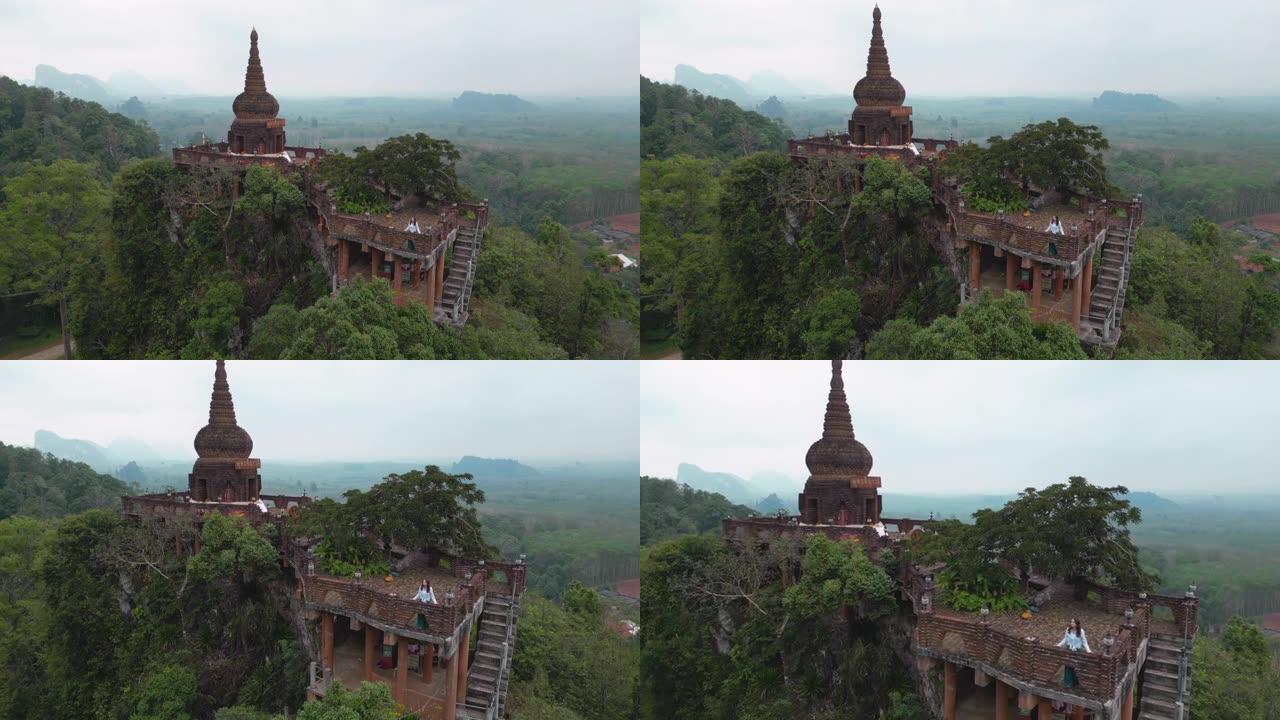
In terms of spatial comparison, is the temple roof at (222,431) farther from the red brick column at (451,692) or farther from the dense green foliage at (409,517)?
the red brick column at (451,692)

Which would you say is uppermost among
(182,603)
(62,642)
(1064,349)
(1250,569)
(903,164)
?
(903,164)

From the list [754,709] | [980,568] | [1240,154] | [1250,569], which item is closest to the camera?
[980,568]

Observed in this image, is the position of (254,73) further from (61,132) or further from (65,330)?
(61,132)

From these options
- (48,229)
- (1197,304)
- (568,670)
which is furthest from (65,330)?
(1197,304)

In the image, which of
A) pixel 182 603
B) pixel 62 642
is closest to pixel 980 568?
pixel 182 603

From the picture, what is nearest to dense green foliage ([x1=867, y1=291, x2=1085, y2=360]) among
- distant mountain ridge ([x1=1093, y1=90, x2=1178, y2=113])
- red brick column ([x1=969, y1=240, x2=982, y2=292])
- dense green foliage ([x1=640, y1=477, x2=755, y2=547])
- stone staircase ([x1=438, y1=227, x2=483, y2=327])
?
red brick column ([x1=969, y1=240, x2=982, y2=292])

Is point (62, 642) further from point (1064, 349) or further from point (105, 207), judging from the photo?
point (1064, 349)
